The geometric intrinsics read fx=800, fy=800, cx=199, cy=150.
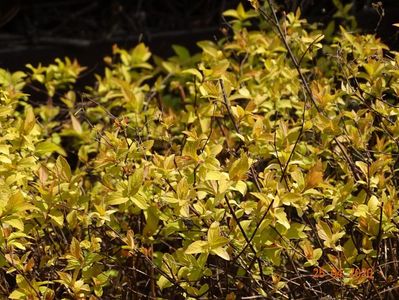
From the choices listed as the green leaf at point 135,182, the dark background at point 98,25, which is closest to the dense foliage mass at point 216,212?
the green leaf at point 135,182

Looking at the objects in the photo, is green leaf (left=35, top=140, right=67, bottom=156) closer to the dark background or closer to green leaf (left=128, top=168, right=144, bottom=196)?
green leaf (left=128, top=168, right=144, bottom=196)

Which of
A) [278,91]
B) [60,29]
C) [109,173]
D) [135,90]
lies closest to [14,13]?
[60,29]

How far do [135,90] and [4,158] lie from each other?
3.98 ft

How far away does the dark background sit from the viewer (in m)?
5.09

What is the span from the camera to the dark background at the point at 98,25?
5.09 m

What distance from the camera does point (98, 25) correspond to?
5.44 m

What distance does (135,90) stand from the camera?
141 inches
